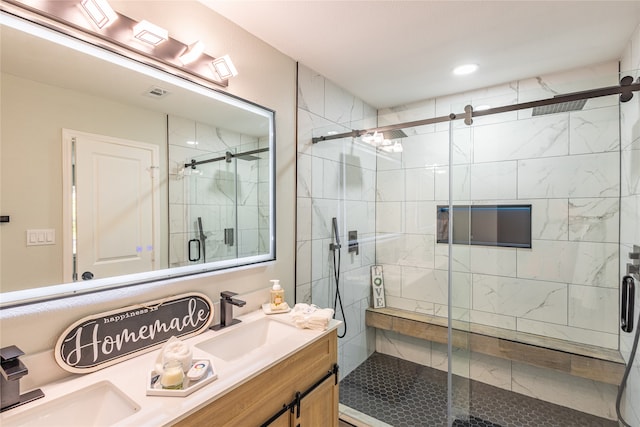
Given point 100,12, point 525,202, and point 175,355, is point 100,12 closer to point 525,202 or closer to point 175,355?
point 175,355

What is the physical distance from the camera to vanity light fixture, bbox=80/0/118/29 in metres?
1.10

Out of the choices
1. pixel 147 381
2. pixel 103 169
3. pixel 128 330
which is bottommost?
pixel 147 381

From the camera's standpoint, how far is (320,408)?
151cm

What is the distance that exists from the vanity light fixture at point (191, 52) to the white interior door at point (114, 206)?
446 mm

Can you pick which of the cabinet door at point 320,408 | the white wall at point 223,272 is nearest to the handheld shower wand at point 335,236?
the white wall at point 223,272

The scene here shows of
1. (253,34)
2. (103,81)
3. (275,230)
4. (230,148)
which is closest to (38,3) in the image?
(103,81)

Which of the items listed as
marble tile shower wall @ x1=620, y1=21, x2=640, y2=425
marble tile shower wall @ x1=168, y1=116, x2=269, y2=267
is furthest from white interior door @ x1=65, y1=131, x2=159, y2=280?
marble tile shower wall @ x1=620, y1=21, x2=640, y2=425

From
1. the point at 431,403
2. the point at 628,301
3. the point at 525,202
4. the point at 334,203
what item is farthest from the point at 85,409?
the point at 525,202

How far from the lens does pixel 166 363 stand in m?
1.05

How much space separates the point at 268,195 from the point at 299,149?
0.46 m

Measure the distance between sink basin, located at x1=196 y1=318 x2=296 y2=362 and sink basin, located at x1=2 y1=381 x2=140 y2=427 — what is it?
379 millimetres

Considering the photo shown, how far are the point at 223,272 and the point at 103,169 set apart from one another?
75 cm

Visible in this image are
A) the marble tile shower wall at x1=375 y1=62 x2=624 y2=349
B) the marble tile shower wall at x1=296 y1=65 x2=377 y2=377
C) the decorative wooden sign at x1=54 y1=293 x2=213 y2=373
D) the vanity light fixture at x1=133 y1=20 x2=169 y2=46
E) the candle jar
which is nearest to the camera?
the candle jar

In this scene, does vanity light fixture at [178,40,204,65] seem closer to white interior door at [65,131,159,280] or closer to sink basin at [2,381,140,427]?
white interior door at [65,131,159,280]
